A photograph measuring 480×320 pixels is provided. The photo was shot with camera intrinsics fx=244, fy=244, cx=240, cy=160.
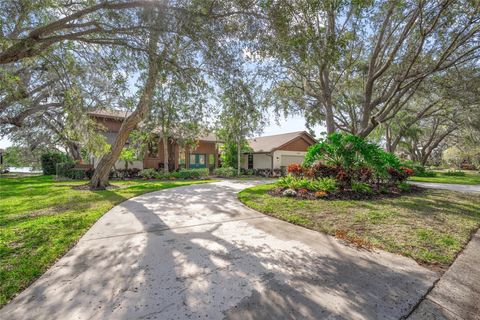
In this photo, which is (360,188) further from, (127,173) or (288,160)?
(127,173)

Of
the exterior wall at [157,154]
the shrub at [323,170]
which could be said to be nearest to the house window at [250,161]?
the exterior wall at [157,154]

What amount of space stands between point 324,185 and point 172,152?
17104 millimetres

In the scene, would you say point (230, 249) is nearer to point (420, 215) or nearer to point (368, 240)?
point (368, 240)

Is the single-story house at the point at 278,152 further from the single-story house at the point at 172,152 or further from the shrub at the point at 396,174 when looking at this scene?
the shrub at the point at 396,174

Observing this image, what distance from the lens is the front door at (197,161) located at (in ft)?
79.2

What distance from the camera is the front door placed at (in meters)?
24.1

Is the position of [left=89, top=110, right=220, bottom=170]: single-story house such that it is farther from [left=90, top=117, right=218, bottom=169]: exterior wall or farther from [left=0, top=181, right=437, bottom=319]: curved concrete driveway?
[left=0, top=181, right=437, bottom=319]: curved concrete driveway

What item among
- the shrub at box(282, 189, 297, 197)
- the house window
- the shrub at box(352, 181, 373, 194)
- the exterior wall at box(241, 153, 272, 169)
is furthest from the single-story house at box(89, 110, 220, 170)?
the shrub at box(352, 181, 373, 194)

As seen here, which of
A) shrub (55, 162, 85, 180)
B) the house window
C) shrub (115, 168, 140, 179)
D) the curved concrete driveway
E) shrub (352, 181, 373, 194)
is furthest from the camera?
the house window

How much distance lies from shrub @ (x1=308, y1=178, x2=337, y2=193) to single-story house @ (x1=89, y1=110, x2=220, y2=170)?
39.7 feet

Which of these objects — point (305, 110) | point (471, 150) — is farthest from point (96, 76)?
point (471, 150)

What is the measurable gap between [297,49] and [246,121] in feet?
7.86

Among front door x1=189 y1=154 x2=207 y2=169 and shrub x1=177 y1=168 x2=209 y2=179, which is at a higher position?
front door x1=189 y1=154 x2=207 y2=169

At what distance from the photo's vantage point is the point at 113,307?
8.11 feet
